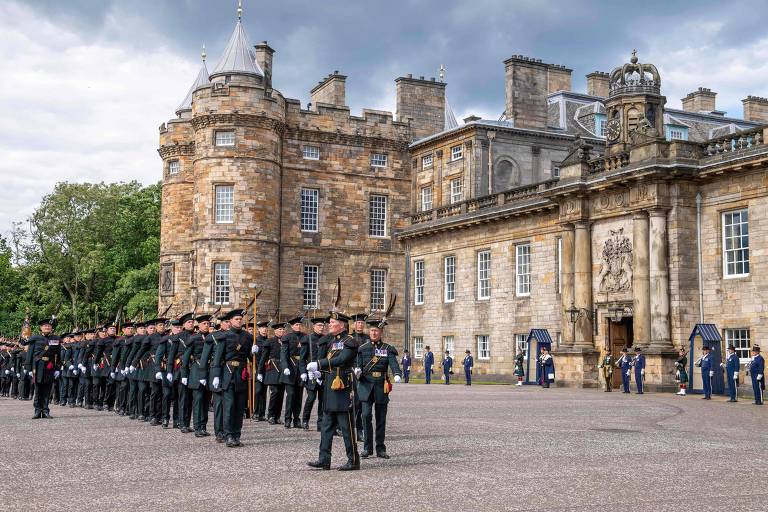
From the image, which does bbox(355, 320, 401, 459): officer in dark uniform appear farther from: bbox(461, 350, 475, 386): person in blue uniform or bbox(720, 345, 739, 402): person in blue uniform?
bbox(461, 350, 475, 386): person in blue uniform

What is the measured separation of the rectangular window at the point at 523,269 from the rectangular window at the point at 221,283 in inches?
560

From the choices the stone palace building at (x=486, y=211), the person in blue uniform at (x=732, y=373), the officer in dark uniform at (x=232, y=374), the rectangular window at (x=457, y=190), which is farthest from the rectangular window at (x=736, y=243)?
the officer in dark uniform at (x=232, y=374)

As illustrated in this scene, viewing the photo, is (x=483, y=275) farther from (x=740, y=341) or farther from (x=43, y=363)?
(x=43, y=363)

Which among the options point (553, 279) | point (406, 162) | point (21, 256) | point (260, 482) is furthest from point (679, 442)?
point (21, 256)

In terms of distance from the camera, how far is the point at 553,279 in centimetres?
3916

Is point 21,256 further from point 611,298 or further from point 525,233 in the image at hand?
point 611,298

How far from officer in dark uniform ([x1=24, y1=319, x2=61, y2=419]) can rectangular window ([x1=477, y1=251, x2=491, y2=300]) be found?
2465 centimetres

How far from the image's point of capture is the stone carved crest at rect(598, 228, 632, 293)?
112 ft

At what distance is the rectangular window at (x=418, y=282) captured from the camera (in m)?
48.7

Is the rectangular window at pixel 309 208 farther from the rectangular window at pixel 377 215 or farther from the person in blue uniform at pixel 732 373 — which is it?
the person in blue uniform at pixel 732 373

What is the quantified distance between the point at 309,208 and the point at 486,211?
1132 centimetres

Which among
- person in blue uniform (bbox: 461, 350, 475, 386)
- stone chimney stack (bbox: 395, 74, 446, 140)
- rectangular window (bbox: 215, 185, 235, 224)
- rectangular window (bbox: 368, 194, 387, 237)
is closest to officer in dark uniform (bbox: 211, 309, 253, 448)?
person in blue uniform (bbox: 461, 350, 475, 386)

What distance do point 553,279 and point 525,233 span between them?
2.68 metres

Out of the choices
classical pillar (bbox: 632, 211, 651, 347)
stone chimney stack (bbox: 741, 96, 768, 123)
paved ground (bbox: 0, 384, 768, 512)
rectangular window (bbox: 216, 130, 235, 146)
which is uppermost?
stone chimney stack (bbox: 741, 96, 768, 123)
